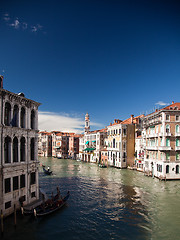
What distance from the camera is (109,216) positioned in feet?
48.5

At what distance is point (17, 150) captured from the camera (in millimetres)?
14422

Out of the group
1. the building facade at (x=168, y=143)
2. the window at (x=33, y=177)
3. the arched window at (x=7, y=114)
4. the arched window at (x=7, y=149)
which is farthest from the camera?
the building facade at (x=168, y=143)

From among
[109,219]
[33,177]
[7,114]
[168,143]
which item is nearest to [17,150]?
[7,114]

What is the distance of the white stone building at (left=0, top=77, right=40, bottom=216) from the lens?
515 inches

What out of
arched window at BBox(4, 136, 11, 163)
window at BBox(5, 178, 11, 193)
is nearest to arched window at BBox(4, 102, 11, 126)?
arched window at BBox(4, 136, 11, 163)

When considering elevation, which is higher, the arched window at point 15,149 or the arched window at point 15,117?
the arched window at point 15,117

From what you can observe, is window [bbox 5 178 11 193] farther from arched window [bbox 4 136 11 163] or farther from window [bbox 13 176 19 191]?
arched window [bbox 4 136 11 163]

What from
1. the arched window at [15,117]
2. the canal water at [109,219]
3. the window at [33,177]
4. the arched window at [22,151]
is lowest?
the canal water at [109,219]

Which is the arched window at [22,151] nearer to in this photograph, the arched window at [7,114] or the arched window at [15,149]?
the arched window at [15,149]

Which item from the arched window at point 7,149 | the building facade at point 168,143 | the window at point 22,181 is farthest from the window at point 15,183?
the building facade at point 168,143

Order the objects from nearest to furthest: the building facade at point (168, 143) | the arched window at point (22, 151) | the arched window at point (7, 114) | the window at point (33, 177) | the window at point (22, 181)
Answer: the arched window at point (7, 114), the window at point (22, 181), the arched window at point (22, 151), the window at point (33, 177), the building facade at point (168, 143)

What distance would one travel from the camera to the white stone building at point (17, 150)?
13070 millimetres

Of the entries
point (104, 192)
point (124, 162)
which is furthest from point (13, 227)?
point (124, 162)

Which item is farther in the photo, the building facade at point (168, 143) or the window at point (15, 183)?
the building facade at point (168, 143)
